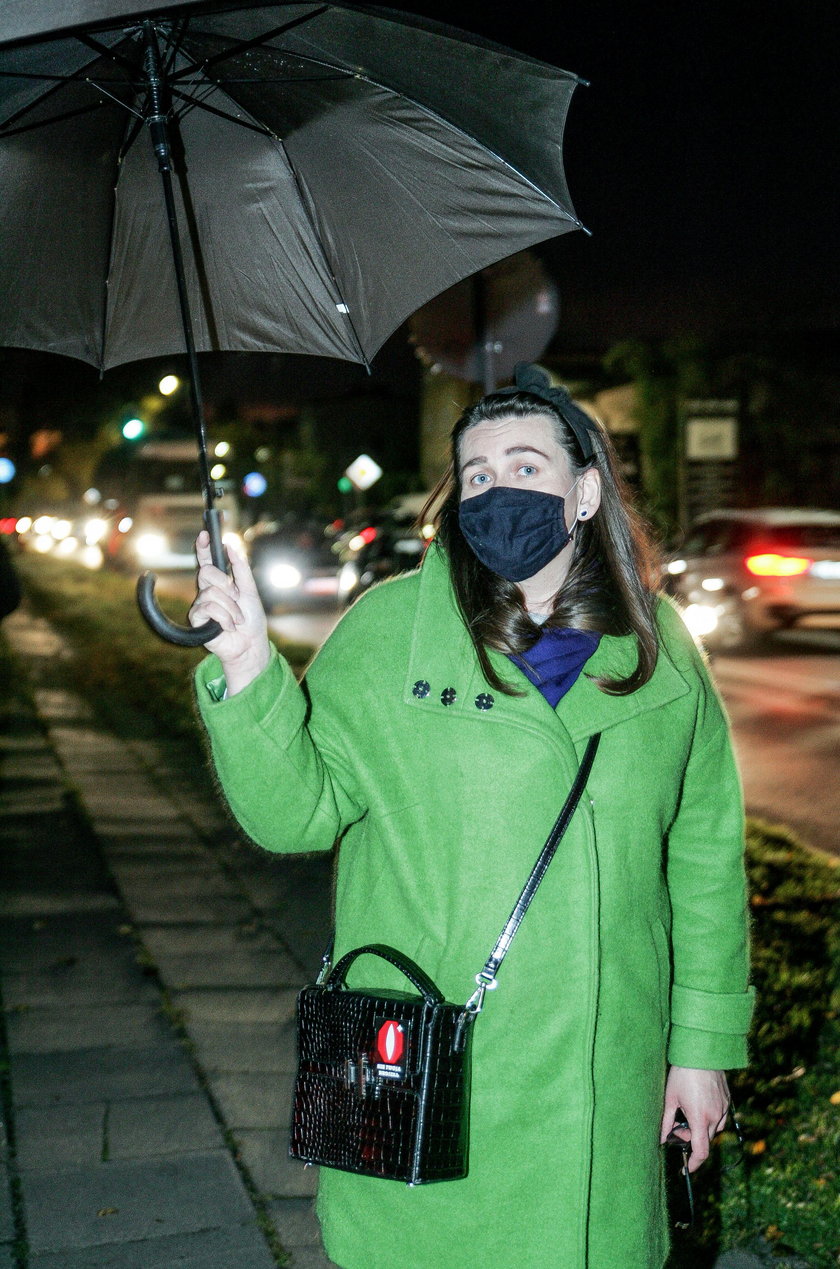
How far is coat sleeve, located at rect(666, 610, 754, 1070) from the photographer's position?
7.92 feet

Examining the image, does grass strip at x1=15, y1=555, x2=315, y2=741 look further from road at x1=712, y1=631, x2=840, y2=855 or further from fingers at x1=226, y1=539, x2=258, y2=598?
fingers at x1=226, y1=539, x2=258, y2=598

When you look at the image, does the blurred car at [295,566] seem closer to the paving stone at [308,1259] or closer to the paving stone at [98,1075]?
the paving stone at [98,1075]

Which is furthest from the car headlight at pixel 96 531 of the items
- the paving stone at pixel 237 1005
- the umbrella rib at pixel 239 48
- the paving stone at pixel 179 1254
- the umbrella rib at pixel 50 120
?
the umbrella rib at pixel 239 48

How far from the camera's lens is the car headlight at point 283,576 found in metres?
26.6

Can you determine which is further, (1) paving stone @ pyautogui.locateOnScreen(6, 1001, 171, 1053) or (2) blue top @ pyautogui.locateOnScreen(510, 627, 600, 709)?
(1) paving stone @ pyautogui.locateOnScreen(6, 1001, 171, 1053)

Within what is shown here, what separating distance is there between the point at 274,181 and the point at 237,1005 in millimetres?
3421

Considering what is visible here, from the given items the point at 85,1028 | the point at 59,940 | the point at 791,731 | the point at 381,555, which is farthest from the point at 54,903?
the point at 381,555

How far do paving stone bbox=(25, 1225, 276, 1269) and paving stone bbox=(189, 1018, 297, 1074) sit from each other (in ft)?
3.52

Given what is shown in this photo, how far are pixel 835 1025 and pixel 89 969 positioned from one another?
111 inches

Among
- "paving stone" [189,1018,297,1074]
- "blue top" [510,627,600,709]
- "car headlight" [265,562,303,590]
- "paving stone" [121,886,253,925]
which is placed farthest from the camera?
"car headlight" [265,562,303,590]

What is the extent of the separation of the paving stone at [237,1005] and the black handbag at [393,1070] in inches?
121

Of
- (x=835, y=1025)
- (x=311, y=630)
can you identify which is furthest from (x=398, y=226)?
(x=311, y=630)

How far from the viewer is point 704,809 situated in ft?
8.06

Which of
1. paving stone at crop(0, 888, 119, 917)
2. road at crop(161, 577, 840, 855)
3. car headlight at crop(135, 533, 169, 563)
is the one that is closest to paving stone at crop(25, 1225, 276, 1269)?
road at crop(161, 577, 840, 855)
